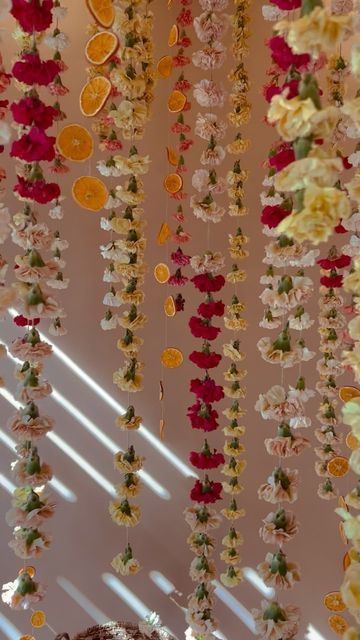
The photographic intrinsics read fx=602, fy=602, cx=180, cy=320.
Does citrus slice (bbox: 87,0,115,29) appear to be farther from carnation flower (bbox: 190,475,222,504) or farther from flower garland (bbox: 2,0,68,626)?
carnation flower (bbox: 190,475,222,504)

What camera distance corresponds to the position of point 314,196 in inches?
37.5

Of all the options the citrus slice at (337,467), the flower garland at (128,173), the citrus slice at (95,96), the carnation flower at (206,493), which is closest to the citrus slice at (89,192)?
the flower garland at (128,173)

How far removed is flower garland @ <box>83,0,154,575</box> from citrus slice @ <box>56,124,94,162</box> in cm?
11

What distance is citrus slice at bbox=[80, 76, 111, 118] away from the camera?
161cm

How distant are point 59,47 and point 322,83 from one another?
4.01 feet

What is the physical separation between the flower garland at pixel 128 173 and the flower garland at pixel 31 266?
243 millimetres

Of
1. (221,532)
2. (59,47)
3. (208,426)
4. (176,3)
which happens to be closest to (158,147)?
(176,3)

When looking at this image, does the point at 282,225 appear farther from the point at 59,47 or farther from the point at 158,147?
the point at 158,147

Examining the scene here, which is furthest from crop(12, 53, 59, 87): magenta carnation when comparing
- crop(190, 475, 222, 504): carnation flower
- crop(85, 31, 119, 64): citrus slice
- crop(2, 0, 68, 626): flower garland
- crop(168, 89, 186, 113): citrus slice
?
crop(190, 475, 222, 504): carnation flower

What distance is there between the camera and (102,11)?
1.56m

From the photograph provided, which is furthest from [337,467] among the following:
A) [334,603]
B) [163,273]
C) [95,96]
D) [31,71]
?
[31,71]

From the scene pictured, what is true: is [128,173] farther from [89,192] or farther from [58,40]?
[58,40]

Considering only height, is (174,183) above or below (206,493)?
above

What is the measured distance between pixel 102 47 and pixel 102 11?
109mm
